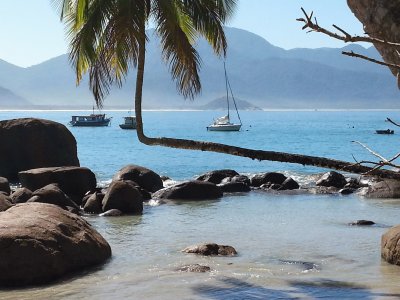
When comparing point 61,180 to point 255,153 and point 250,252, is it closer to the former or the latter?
point 250,252

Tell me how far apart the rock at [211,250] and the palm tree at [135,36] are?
→ 329cm

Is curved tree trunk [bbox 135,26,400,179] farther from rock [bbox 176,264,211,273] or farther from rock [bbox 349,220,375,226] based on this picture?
rock [bbox 349,220,375,226]

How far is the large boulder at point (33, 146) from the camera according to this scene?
34.6m

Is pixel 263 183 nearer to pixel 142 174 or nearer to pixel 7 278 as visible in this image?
pixel 142 174

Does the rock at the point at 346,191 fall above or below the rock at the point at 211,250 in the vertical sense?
below

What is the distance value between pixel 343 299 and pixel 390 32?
6.54 metres

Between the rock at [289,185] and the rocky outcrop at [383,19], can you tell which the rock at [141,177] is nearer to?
the rock at [289,185]

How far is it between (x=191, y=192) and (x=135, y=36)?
14526mm

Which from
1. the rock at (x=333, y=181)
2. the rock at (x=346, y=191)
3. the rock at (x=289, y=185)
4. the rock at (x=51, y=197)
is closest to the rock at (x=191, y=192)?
the rock at (x=289, y=185)

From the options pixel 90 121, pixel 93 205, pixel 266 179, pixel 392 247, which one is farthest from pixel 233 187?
pixel 90 121

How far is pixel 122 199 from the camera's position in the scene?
23.1m

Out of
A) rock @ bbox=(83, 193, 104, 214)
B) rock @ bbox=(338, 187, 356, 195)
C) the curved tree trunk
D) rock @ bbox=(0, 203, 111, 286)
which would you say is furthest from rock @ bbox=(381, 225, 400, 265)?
rock @ bbox=(338, 187, 356, 195)

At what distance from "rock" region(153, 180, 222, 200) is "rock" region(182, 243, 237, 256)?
11.7m

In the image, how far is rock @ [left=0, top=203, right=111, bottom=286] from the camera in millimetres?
12203
